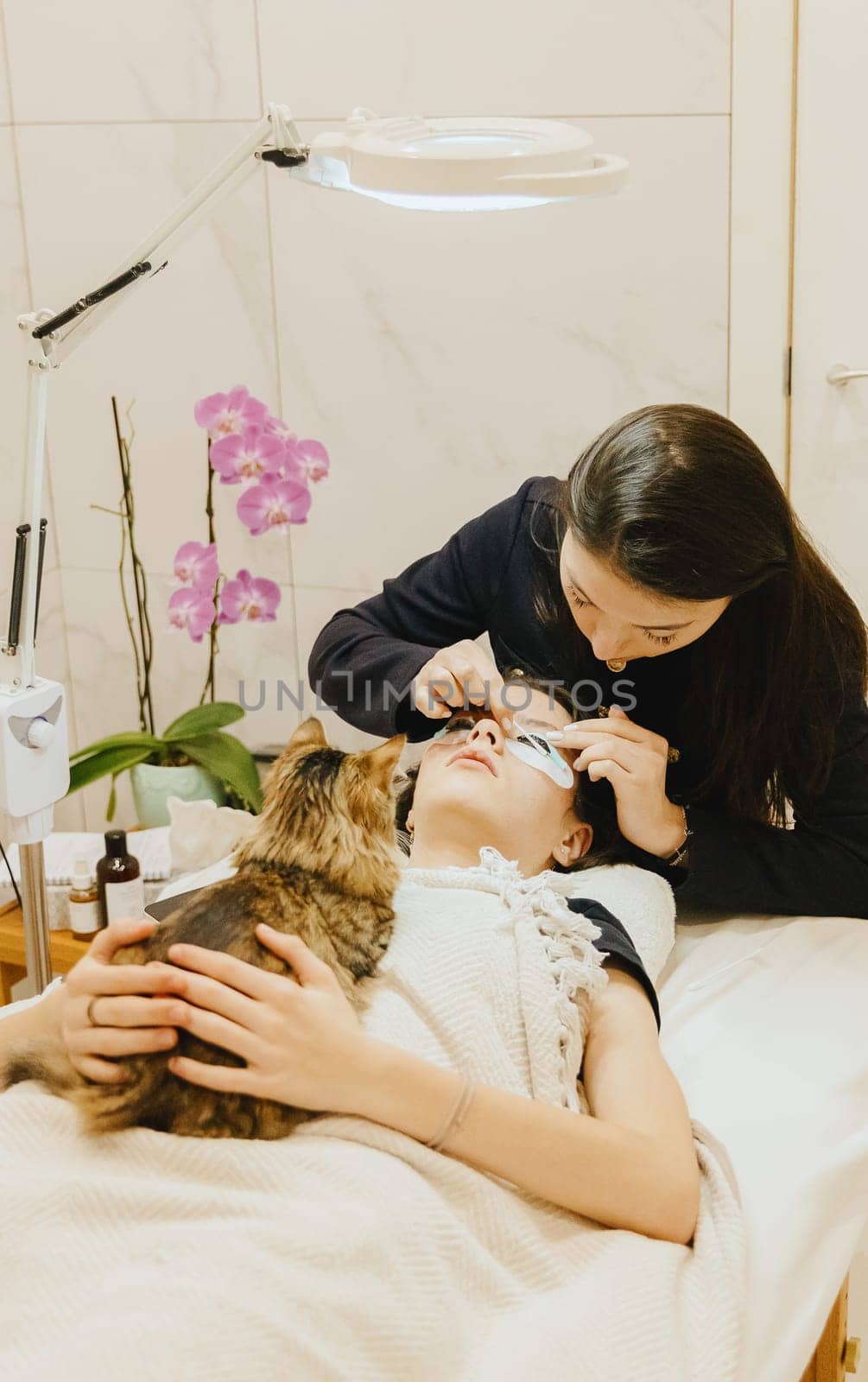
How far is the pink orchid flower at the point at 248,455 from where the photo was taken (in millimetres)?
1971

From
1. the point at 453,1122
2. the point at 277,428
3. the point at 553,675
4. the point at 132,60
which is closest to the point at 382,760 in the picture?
the point at 453,1122

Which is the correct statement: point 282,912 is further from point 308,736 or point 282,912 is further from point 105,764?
point 105,764

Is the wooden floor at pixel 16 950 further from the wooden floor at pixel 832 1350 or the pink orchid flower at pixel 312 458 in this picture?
the wooden floor at pixel 832 1350

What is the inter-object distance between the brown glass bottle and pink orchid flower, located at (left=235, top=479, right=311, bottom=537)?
0.51m

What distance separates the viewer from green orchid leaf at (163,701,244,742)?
216 cm

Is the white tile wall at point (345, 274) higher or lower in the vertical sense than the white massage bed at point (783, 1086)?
higher

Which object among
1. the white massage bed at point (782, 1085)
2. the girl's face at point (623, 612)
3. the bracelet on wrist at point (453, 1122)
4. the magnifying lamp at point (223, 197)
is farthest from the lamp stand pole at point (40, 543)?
the bracelet on wrist at point (453, 1122)

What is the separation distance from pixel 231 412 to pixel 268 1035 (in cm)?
120

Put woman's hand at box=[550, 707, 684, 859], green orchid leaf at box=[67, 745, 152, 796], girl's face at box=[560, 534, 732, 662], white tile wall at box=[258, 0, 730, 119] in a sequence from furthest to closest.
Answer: green orchid leaf at box=[67, 745, 152, 796], white tile wall at box=[258, 0, 730, 119], woman's hand at box=[550, 707, 684, 859], girl's face at box=[560, 534, 732, 662]

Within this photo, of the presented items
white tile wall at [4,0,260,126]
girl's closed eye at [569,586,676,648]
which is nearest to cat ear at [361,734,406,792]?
girl's closed eye at [569,586,676,648]

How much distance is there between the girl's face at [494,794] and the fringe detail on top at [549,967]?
81 millimetres

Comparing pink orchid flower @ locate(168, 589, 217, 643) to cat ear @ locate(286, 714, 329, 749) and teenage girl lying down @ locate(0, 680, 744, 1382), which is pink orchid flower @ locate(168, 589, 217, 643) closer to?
cat ear @ locate(286, 714, 329, 749)

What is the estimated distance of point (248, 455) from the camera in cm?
198

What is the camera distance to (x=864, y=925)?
1536 mm
